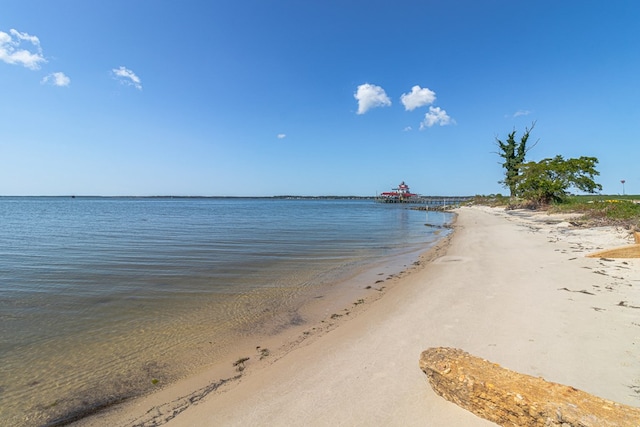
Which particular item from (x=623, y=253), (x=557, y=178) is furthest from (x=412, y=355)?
(x=557, y=178)

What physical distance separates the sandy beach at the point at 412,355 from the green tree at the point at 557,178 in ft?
107

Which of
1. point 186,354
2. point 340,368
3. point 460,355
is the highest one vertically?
point 460,355

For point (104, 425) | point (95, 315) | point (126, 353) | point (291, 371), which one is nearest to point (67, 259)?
point (95, 315)

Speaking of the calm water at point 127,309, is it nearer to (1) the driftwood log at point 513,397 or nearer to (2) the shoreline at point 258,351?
(2) the shoreline at point 258,351

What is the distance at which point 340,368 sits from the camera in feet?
13.8

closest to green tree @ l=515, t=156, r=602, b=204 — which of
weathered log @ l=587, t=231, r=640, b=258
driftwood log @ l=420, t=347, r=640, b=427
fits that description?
weathered log @ l=587, t=231, r=640, b=258

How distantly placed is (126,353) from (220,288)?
3716mm

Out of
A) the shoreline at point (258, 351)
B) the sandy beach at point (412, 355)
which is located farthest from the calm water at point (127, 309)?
the sandy beach at point (412, 355)

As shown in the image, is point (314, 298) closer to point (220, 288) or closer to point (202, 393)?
point (220, 288)

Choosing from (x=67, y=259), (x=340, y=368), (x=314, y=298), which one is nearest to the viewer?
(x=340, y=368)

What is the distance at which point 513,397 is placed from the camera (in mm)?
2662

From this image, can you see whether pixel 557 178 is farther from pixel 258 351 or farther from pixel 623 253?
pixel 258 351

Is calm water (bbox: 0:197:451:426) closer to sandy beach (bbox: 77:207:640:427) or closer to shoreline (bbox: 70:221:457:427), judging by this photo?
shoreline (bbox: 70:221:457:427)

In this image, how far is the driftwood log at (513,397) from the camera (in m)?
2.35
